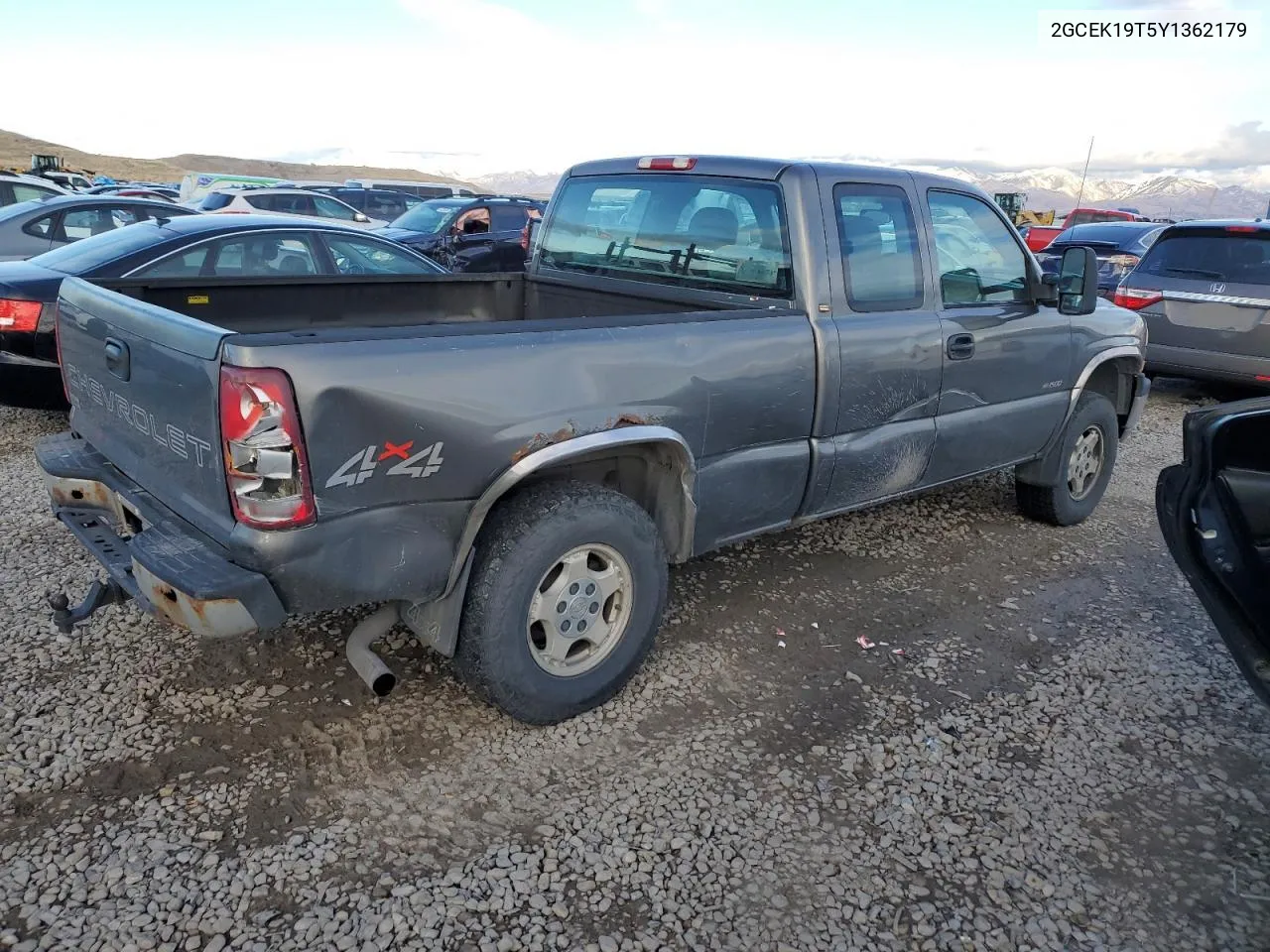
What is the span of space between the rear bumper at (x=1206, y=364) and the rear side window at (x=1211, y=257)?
22.6 inches

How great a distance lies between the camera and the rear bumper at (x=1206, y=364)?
25.3ft

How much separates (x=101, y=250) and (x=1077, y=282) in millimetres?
6135

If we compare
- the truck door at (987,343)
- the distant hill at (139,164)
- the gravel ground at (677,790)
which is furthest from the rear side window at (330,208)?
the distant hill at (139,164)

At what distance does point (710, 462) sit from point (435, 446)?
1.11m

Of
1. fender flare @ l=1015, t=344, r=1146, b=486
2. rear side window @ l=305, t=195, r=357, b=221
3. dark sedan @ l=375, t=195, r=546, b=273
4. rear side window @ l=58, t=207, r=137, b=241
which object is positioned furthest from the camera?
rear side window @ l=305, t=195, r=357, b=221

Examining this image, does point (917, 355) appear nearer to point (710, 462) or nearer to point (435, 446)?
point (710, 462)

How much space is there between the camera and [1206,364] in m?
8.01

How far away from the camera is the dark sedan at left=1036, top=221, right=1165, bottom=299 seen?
1048 cm

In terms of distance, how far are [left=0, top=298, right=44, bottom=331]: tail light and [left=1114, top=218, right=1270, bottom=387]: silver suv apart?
28.5ft

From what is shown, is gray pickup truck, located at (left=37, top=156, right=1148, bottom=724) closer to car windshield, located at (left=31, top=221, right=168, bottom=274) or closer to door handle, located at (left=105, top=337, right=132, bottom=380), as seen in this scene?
door handle, located at (left=105, top=337, right=132, bottom=380)

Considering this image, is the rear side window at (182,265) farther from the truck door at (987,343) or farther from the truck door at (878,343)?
the truck door at (987,343)

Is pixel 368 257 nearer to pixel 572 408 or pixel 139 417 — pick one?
pixel 139 417

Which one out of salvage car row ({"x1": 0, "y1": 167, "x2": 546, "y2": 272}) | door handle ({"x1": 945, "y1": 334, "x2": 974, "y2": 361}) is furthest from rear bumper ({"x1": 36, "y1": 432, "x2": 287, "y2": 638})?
salvage car row ({"x1": 0, "y1": 167, "x2": 546, "y2": 272})

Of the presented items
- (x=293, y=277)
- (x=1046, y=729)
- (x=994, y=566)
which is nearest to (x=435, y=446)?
(x=293, y=277)
